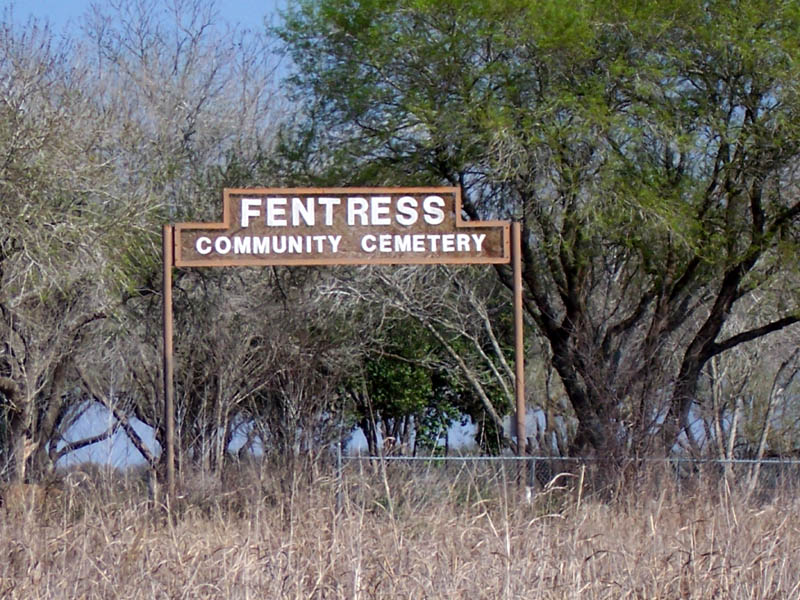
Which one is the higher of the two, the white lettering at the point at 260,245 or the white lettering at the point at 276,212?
the white lettering at the point at 276,212

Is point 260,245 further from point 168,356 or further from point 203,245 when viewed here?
point 168,356

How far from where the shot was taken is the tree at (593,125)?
48.0 feet

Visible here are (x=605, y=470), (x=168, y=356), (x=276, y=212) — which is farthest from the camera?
(x=276, y=212)

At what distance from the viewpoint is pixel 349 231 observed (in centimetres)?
1270

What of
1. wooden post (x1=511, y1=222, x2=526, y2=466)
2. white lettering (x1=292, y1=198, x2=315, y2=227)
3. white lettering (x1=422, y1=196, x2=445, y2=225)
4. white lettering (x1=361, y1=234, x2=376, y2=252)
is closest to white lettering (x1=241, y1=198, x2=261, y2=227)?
white lettering (x1=292, y1=198, x2=315, y2=227)

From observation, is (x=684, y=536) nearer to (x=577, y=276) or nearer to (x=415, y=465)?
(x=415, y=465)

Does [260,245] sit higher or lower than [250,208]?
lower

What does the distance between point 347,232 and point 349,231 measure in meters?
0.03

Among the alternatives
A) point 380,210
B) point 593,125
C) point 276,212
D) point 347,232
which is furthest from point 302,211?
point 593,125

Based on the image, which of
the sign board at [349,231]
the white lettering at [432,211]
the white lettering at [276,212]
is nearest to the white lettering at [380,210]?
the sign board at [349,231]

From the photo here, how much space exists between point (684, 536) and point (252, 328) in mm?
12048

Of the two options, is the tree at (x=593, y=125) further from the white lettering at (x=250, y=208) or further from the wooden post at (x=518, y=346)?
the white lettering at (x=250, y=208)

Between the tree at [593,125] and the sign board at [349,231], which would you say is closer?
the sign board at [349,231]

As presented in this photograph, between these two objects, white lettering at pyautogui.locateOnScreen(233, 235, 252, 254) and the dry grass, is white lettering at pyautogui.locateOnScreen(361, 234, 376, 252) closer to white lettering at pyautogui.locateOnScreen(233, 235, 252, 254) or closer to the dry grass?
white lettering at pyautogui.locateOnScreen(233, 235, 252, 254)
